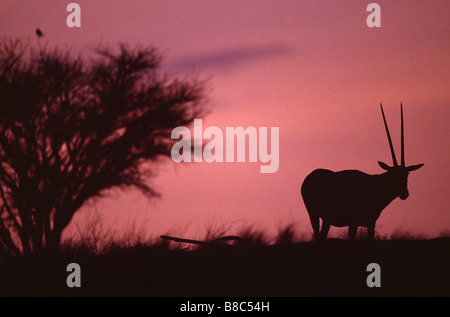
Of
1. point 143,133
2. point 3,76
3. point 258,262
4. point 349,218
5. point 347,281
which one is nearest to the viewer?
point 347,281

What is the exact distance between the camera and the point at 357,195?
42.4 ft

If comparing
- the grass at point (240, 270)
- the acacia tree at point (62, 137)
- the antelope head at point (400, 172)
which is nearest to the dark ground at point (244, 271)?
the grass at point (240, 270)

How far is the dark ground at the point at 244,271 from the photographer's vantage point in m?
8.98

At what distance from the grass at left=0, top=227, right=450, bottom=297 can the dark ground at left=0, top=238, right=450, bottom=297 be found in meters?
0.01

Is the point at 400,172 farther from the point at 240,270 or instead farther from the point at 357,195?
the point at 240,270

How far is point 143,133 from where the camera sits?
60.7 ft

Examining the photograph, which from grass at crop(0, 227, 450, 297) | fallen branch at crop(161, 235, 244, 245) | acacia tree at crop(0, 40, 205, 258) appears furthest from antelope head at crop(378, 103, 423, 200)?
acacia tree at crop(0, 40, 205, 258)

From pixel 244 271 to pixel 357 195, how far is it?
13.3 feet

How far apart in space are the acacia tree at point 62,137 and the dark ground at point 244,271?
693 cm

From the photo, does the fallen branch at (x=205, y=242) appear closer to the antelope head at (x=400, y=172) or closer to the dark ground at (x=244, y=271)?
the dark ground at (x=244, y=271)

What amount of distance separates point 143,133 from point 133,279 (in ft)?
31.3
